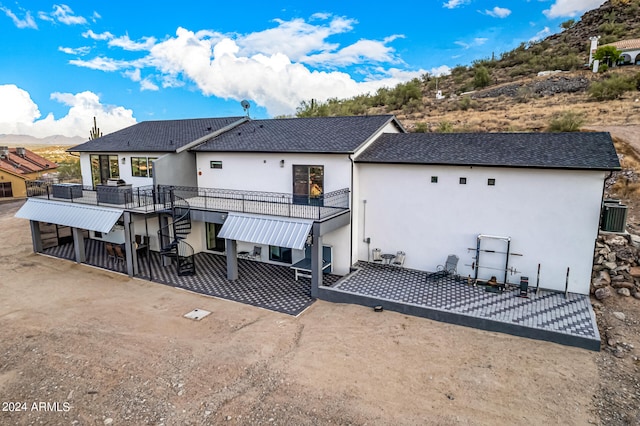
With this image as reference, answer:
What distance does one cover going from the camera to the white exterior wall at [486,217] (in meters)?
14.3

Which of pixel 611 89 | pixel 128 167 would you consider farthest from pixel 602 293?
pixel 611 89

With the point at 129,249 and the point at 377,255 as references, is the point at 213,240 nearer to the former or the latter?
the point at 129,249

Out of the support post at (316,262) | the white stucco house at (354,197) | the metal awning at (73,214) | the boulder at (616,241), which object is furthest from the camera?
the metal awning at (73,214)

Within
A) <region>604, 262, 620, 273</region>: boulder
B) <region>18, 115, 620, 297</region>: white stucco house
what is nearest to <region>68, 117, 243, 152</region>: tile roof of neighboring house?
<region>18, 115, 620, 297</region>: white stucco house

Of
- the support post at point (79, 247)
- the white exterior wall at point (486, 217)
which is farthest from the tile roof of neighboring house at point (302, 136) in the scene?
the support post at point (79, 247)

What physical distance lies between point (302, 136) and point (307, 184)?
311 centimetres

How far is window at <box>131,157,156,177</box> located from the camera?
21.4 m

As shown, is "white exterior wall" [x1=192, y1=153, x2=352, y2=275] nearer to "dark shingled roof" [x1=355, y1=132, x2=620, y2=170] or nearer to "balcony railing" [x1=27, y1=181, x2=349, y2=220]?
"balcony railing" [x1=27, y1=181, x2=349, y2=220]

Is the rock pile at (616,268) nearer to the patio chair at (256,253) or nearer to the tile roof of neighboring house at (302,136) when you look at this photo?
the tile roof of neighboring house at (302,136)

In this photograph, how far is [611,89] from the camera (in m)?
39.1

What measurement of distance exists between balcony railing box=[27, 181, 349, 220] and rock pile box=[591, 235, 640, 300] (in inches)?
428

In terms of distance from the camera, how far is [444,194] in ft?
53.7

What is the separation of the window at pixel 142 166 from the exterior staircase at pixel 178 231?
2506 millimetres

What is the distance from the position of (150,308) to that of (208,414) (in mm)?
7743
